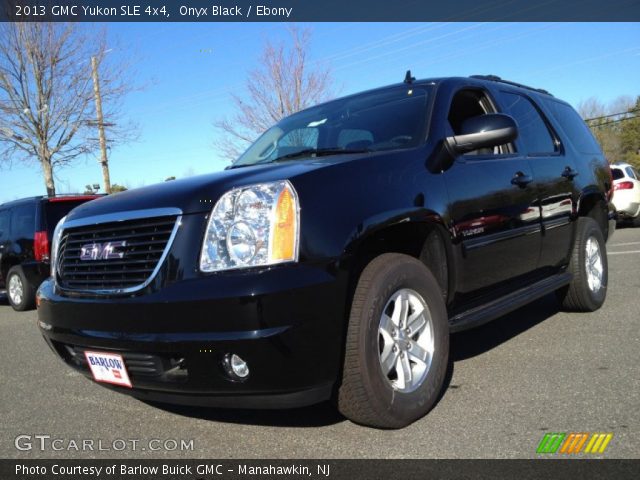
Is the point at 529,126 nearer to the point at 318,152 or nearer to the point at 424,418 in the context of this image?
the point at 318,152

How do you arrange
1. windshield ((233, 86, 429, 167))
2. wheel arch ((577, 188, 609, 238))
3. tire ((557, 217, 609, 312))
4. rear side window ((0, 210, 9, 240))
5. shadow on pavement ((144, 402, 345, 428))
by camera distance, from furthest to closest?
rear side window ((0, 210, 9, 240)), wheel arch ((577, 188, 609, 238)), tire ((557, 217, 609, 312)), windshield ((233, 86, 429, 167)), shadow on pavement ((144, 402, 345, 428))

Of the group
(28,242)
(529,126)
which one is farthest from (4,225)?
(529,126)

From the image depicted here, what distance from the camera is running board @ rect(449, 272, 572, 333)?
122 inches

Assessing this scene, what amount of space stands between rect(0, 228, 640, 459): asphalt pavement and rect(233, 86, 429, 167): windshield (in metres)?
1.53

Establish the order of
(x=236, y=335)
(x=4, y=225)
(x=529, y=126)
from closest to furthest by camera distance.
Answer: (x=236, y=335) < (x=529, y=126) < (x=4, y=225)

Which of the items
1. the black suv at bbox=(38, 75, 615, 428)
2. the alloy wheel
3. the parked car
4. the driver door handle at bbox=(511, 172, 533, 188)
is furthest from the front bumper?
the parked car

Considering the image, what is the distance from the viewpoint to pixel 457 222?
10.2ft

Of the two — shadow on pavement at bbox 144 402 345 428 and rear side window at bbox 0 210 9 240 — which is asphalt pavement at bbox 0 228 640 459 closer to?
shadow on pavement at bbox 144 402 345 428

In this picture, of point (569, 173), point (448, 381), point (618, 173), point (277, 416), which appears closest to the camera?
point (277, 416)

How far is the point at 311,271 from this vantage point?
2.29 meters

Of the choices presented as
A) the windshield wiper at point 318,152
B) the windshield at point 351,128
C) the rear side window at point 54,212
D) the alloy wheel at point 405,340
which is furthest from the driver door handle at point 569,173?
the rear side window at point 54,212

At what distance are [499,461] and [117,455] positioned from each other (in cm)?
177

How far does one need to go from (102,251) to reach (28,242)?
612 cm

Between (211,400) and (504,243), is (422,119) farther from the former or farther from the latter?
(211,400)
